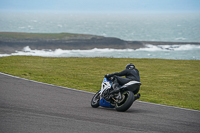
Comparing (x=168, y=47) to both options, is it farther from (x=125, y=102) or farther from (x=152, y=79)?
(x=125, y=102)

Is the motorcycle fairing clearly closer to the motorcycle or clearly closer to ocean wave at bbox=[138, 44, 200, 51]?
the motorcycle

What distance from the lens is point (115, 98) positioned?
31.7ft

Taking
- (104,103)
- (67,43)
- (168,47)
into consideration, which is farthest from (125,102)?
(168,47)

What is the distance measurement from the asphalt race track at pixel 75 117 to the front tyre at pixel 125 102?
0.59 ft

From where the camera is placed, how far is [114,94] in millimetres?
9672

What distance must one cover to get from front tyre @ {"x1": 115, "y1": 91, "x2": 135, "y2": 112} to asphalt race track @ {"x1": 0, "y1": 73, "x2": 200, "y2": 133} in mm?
179

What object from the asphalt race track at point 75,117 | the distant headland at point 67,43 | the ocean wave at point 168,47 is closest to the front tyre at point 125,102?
the asphalt race track at point 75,117

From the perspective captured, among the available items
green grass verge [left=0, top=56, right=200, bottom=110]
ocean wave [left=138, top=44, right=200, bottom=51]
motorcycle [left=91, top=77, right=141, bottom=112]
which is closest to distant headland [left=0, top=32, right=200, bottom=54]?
ocean wave [left=138, top=44, right=200, bottom=51]

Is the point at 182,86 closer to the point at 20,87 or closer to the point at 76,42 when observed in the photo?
the point at 20,87

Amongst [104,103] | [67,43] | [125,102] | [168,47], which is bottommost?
[104,103]

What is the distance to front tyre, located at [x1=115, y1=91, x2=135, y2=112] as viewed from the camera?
9078mm

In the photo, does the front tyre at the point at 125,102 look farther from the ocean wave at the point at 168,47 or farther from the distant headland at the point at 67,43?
the ocean wave at the point at 168,47

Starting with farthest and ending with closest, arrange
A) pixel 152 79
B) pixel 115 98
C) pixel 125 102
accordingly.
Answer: pixel 152 79, pixel 115 98, pixel 125 102

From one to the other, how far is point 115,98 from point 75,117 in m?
1.95
